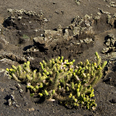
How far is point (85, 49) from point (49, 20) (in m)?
3.25

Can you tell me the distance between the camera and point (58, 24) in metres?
10.0

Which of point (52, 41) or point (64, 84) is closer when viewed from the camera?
point (64, 84)

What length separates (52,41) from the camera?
25.0 ft

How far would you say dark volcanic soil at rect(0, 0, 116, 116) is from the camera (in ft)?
15.3

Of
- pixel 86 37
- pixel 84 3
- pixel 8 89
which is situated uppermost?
pixel 84 3

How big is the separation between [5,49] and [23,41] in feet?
3.40

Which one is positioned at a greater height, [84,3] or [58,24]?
[84,3]

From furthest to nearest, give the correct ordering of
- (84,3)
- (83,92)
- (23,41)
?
(84,3) < (23,41) < (83,92)

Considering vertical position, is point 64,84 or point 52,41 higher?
point 52,41

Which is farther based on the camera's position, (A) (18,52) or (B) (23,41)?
(B) (23,41)

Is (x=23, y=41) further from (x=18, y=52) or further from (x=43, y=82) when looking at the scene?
(x=43, y=82)

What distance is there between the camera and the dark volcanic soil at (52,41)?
15.3 feet

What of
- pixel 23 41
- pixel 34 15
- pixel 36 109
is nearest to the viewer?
pixel 36 109

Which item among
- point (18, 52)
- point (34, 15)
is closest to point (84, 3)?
point (34, 15)
